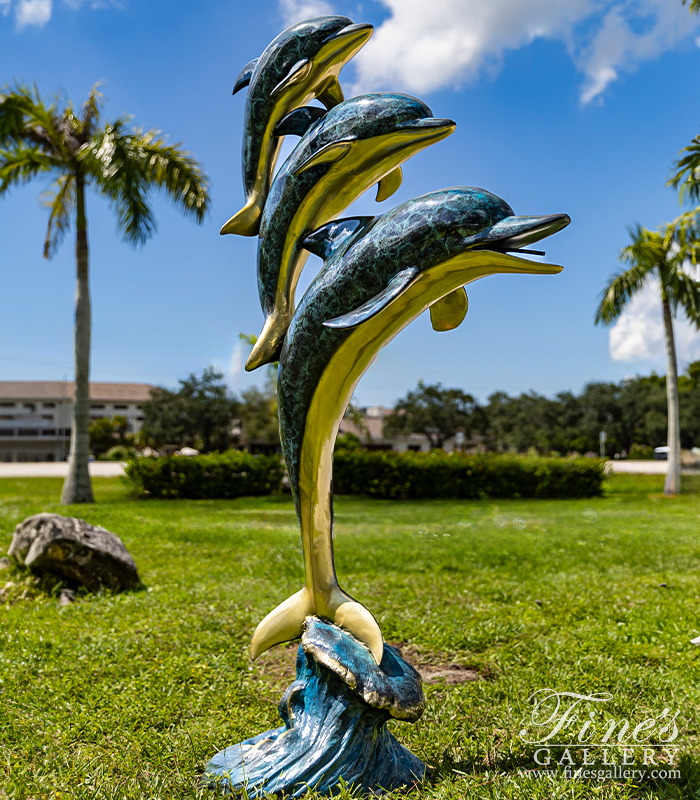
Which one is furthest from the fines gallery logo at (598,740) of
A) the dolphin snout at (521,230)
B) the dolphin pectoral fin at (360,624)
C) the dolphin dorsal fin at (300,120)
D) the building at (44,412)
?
the building at (44,412)

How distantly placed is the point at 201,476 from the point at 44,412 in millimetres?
43958

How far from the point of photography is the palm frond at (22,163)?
10.9 m

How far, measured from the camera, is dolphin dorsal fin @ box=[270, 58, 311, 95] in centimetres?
224

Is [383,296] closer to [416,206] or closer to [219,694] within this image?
[416,206]

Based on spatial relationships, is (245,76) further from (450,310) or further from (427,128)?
(450,310)

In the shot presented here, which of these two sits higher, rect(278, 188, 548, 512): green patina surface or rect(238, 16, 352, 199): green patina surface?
rect(238, 16, 352, 199): green patina surface

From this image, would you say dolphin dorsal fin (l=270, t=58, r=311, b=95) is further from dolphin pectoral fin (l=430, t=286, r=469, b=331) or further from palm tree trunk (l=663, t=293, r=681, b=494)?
palm tree trunk (l=663, t=293, r=681, b=494)

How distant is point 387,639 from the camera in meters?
4.39

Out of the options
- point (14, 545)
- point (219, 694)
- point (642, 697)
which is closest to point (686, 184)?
point (642, 697)

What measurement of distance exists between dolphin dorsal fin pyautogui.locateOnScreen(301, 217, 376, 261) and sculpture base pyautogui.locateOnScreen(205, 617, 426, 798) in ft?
4.62

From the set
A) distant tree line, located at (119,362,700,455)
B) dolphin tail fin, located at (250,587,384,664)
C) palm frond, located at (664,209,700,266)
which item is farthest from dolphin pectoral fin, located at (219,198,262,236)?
distant tree line, located at (119,362,700,455)

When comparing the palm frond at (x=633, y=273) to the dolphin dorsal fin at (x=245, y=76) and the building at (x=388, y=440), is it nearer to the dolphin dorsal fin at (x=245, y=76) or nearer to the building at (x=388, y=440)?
the dolphin dorsal fin at (x=245, y=76)

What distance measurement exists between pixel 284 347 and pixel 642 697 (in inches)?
111

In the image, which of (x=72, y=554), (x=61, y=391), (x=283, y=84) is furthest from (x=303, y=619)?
(x=61, y=391)
